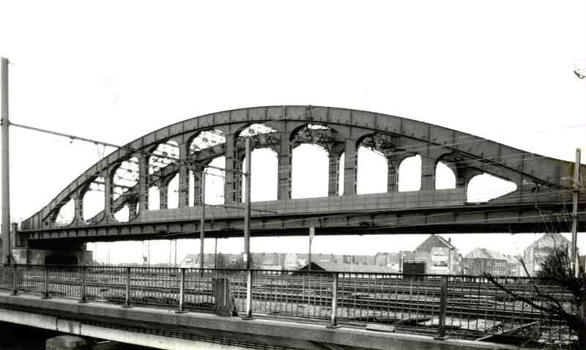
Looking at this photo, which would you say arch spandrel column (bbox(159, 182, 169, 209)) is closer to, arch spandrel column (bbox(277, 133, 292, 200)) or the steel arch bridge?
the steel arch bridge

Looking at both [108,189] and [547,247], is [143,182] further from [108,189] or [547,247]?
[547,247]

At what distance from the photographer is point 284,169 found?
150 feet

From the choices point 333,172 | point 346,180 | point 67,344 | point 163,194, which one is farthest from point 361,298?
point 163,194

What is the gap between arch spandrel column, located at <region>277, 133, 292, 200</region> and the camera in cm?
4453

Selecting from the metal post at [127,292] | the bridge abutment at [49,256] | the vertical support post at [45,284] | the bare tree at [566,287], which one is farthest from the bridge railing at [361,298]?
the bridge abutment at [49,256]

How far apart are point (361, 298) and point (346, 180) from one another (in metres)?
33.1

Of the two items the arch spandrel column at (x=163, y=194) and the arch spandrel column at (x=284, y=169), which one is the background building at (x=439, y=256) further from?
the arch spandrel column at (x=284, y=169)

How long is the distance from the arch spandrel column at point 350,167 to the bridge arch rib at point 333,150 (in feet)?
0.26

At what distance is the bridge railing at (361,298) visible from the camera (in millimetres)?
7680

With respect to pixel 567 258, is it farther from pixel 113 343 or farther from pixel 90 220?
pixel 90 220

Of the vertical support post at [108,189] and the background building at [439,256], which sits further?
the background building at [439,256]

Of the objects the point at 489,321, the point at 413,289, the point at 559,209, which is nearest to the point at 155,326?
the point at 413,289

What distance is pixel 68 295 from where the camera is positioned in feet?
42.1

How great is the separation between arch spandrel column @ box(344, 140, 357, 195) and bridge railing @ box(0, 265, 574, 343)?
30067 millimetres
